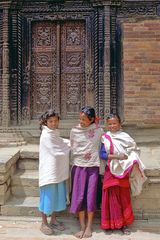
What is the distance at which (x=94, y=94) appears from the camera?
658cm

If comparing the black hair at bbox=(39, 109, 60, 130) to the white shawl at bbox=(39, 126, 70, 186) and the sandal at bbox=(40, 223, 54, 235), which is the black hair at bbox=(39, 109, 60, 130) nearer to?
the white shawl at bbox=(39, 126, 70, 186)

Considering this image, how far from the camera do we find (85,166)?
13.0 feet

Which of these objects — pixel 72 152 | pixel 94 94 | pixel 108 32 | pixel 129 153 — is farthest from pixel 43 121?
pixel 108 32

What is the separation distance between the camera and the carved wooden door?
6656mm

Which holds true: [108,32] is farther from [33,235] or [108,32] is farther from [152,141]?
[33,235]

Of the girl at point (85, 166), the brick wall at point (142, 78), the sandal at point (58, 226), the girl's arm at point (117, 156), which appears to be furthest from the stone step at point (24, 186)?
the brick wall at point (142, 78)

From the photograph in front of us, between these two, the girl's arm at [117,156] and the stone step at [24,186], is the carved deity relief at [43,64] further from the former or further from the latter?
the girl's arm at [117,156]

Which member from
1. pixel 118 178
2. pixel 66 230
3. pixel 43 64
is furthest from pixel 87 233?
pixel 43 64

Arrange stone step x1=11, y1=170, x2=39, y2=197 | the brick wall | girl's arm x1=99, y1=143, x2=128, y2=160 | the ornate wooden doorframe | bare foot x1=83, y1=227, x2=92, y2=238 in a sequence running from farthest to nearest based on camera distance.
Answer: the ornate wooden doorframe
the brick wall
stone step x1=11, y1=170, x2=39, y2=197
girl's arm x1=99, y1=143, x2=128, y2=160
bare foot x1=83, y1=227, x2=92, y2=238

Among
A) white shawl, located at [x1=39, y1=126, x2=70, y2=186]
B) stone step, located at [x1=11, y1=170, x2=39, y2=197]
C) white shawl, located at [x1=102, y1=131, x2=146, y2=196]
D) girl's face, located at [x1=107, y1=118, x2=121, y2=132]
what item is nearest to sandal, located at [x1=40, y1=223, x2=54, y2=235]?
white shawl, located at [x1=39, y1=126, x2=70, y2=186]

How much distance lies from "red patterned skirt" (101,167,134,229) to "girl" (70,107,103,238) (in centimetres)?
14

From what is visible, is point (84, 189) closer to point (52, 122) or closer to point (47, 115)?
point (52, 122)

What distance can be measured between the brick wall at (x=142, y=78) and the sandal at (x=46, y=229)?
298 centimetres

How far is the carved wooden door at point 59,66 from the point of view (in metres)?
6.66
